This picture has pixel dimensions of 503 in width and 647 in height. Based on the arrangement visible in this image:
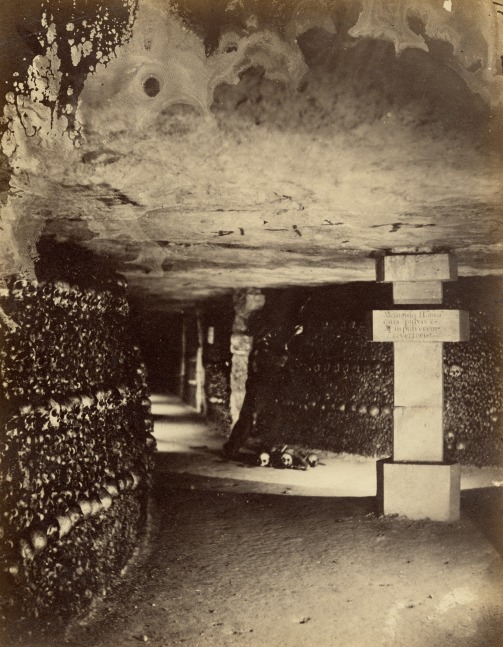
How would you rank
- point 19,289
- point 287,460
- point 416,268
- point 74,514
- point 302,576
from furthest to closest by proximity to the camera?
point 287,460 < point 416,268 < point 302,576 < point 74,514 < point 19,289

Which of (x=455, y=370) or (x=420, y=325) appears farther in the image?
(x=455, y=370)

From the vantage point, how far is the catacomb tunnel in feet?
6.70

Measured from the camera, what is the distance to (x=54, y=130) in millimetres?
2260

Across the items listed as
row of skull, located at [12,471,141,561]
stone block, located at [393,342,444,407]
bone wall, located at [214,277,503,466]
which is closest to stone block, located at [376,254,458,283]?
stone block, located at [393,342,444,407]

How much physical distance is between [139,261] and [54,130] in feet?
10.0

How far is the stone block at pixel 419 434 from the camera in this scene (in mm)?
5062

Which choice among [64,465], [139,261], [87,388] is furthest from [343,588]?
[139,261]

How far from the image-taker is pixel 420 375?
5.10m

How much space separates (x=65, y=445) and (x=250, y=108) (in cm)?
258

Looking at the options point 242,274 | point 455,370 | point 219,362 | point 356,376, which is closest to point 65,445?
point 242,274

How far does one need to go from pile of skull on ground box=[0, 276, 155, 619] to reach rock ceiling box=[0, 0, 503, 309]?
0.58 m

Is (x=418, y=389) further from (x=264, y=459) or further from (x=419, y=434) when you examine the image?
(x=264, y=459)

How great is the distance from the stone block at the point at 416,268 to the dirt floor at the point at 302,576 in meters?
2.10

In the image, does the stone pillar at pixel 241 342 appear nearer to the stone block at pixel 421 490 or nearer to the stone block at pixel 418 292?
the stone block at pixel 418 292
